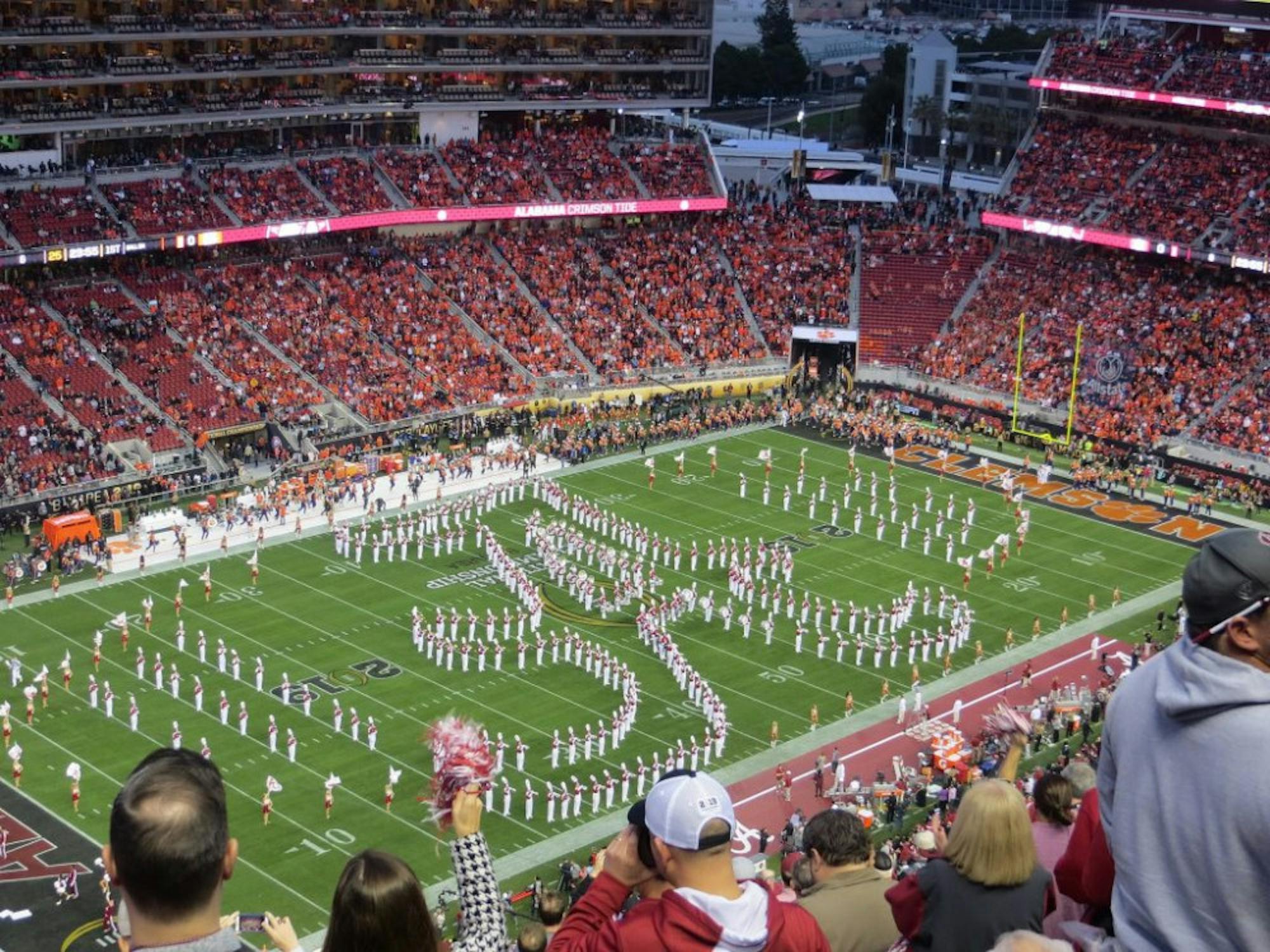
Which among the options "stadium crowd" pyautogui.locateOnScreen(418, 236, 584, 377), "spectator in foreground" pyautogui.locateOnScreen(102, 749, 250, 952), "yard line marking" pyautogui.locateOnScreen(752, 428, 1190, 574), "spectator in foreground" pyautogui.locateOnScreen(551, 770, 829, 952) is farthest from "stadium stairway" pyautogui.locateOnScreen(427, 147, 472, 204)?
"spectator in foreground" pyautogui.locateOnScreen(102, 749, 250, 952)

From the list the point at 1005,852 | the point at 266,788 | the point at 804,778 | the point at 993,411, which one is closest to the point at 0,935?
the point at 266,788

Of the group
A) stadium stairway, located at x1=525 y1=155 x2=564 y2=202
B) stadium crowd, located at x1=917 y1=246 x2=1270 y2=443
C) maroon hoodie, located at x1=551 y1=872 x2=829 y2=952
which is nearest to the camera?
maroon hoodie, located at x1=551 y1=872 x2=829 y2=952

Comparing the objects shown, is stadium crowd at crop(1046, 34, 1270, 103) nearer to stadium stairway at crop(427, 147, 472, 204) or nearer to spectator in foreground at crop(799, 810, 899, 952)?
stadium stairway at crop(427, 147, 472, 204)

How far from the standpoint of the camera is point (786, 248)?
180 ft

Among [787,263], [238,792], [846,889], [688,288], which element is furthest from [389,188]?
[846,889]

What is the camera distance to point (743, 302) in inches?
2064

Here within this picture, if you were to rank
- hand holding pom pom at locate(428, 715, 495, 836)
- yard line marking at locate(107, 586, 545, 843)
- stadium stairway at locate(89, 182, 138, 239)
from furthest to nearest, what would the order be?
1. stadium stairway at locate(89, 182, 138, 239)
2. yard line marking at locate(107, 586, 545, 843)
3. hand holding pom pom at locate(428, 715, 495, 836)

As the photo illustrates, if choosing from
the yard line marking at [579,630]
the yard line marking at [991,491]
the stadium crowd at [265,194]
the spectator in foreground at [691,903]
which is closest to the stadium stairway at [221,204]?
the stadium crowd at [265,194]

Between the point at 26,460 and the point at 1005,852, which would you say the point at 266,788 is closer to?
the point at 26,460

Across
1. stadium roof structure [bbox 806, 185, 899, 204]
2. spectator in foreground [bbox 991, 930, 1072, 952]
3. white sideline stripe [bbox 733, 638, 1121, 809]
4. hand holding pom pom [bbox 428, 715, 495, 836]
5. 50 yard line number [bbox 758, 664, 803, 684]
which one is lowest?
50 yard line number [bbox 758, 664, 803, 684]

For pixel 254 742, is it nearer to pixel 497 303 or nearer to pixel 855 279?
pixel 497 303

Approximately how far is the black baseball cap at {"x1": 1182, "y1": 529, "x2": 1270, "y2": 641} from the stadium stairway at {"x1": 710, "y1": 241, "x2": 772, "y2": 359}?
151 ft

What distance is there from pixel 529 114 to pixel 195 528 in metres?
23.1

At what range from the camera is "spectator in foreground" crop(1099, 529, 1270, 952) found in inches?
165
